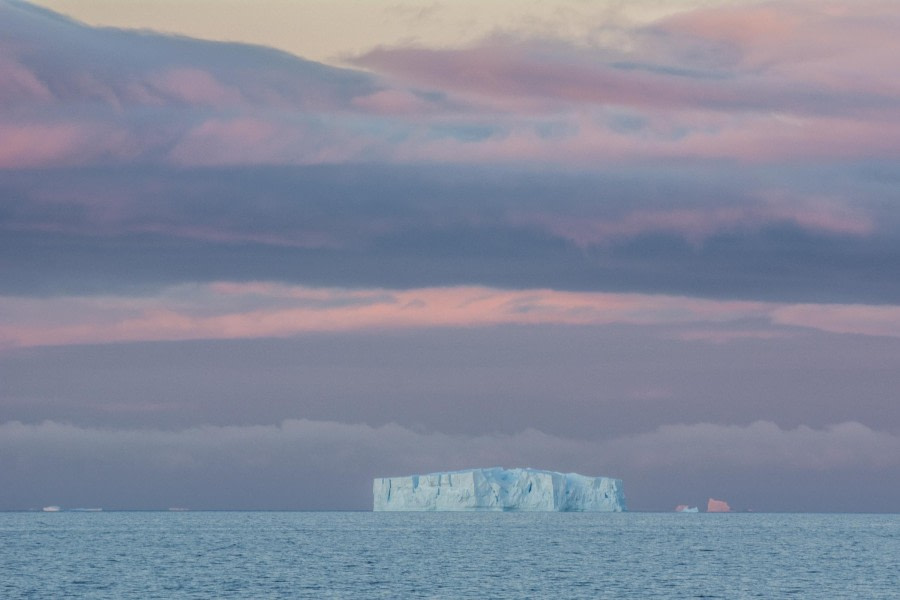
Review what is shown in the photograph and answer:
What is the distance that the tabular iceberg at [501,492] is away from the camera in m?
185

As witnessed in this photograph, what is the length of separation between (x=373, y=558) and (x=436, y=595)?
31282mm

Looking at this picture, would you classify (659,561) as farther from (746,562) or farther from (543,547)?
(543,547)

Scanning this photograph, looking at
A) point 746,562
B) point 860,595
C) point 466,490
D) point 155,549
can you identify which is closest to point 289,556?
point 155,549

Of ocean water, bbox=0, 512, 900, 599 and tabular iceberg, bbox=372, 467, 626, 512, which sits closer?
ocean water, bbox=0, 512, 900, 599

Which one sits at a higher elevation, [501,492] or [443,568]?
[501,492]

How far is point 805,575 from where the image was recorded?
8131cm

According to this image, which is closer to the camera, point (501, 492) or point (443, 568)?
point (443, 568)

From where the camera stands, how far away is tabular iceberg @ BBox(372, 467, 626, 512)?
185 meters

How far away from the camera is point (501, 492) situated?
185750 millimetres

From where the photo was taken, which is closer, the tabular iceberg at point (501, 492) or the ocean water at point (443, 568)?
the ocean water at point (443, 568)

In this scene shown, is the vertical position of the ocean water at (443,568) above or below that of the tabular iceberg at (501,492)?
below

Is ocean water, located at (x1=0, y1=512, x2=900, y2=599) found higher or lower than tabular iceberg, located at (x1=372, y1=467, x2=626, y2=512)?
lower

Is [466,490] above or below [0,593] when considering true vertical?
above

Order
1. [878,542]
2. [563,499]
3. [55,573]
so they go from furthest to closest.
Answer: [563,499] → [878,542] → [55,573]
